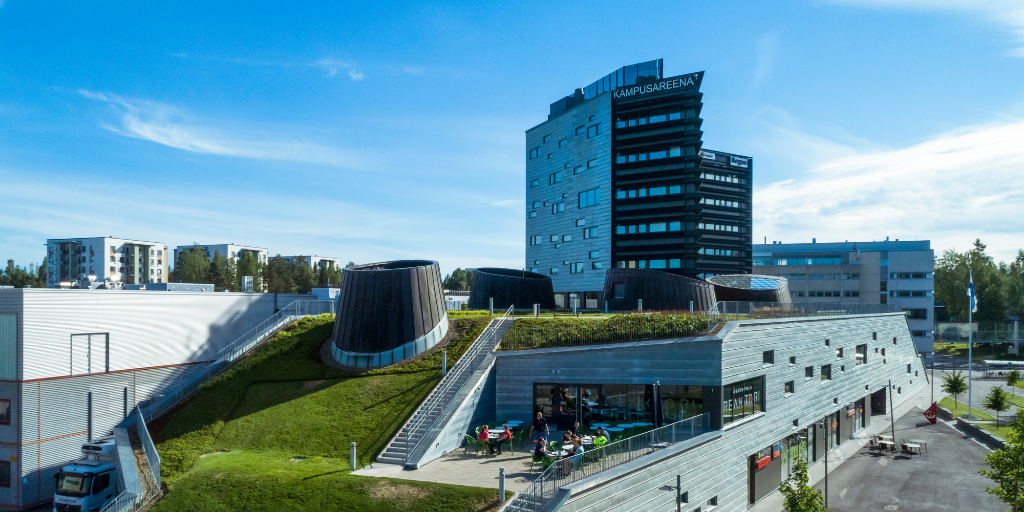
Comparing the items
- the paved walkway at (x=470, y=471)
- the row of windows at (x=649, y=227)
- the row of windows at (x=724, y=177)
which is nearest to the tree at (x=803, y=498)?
the paved walkway at (x=470, y=471)

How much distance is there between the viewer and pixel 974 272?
10150 centimetres

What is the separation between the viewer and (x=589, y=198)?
76.5m

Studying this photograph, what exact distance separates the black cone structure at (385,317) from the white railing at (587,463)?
13.7 metres

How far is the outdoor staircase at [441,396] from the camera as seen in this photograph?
22656mm

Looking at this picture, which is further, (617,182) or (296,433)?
(617,182)

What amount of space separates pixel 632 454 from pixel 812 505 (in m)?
5.47

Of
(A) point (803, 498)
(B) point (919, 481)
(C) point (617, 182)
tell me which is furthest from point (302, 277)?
(A) point (803, 498)

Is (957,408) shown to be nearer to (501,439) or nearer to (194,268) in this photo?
(501,439)

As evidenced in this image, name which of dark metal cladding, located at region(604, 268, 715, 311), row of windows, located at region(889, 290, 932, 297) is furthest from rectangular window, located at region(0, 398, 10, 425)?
row of windows, located at region(889, 290, 932, 297)

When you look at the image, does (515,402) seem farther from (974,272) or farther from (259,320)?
(974,272)

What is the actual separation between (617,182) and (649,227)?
21.9ft

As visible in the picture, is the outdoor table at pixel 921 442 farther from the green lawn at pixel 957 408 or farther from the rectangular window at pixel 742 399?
the rectangular window at pixel 742 399

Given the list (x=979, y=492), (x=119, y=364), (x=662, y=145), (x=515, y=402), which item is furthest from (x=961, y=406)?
(x=119, y=364)

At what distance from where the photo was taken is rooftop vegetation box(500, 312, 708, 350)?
26031 millimetres
